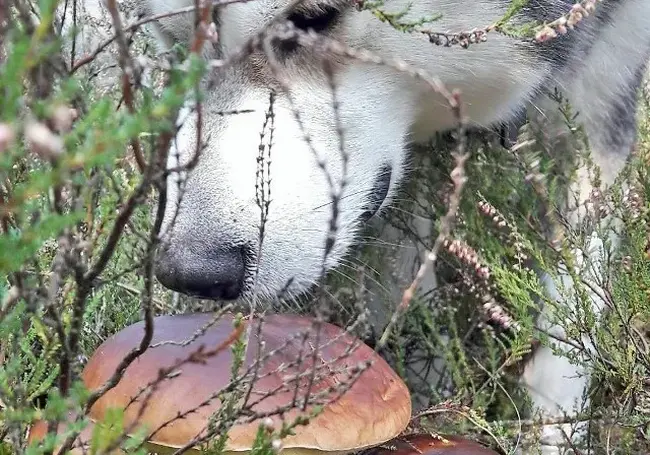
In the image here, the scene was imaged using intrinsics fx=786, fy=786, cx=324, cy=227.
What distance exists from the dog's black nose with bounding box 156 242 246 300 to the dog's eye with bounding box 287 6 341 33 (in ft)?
1.32

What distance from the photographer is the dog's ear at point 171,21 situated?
1.41 metres

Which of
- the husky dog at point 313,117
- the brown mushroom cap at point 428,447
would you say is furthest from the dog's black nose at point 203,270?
the brown mushroom cap at point 428,447

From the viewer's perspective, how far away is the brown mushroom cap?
3.72 ft

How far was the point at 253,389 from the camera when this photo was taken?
939mm

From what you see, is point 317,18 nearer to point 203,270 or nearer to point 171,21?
point 171,21

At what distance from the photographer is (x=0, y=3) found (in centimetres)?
48

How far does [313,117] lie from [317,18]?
0.17 metres

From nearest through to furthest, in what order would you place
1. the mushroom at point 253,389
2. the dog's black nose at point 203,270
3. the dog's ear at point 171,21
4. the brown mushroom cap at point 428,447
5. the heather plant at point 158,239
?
1. the heather plant at point 158,239
2. the mushroom at point 253,389
3. the brown mushroom cap at point 428,447
4. the dog's black nose at point 203,270
5. the dog's ear at point 171,21

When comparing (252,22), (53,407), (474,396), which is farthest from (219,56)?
(53,407)

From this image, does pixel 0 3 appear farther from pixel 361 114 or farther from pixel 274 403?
pixel 361 114

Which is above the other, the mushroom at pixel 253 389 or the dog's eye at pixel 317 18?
the dog's eye at pixel 317 18

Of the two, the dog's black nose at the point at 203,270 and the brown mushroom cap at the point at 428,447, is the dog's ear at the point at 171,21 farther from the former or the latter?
the brown mushroom cap at the point at 428,447

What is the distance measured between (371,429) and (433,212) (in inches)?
42.1

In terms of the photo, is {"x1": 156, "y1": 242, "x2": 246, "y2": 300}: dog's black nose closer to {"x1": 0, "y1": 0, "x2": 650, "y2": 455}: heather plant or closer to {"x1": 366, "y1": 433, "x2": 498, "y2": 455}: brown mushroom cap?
{"x1": 0, "y1": 0, "x2": 650, "y2": 455}: heather plant
